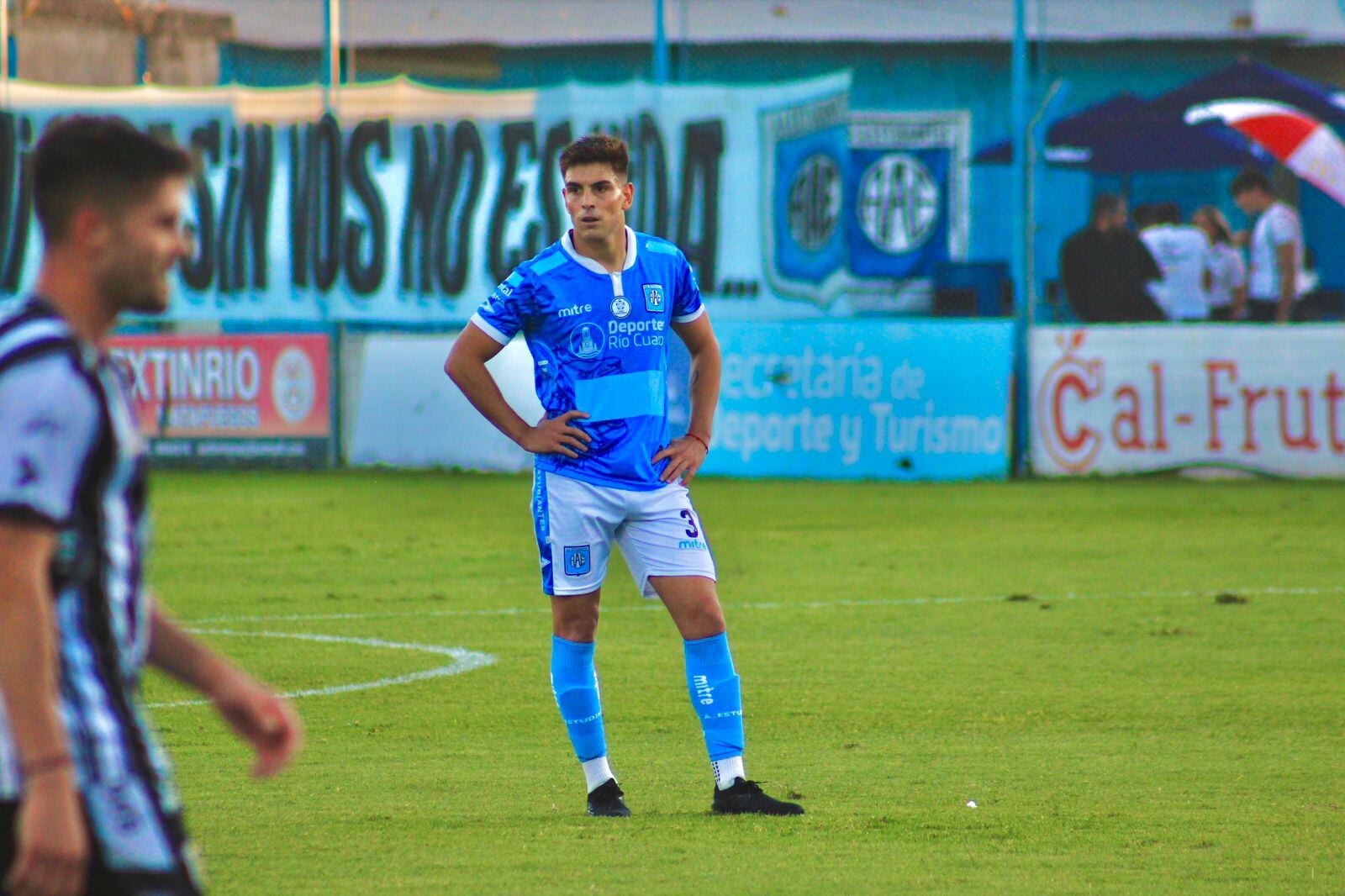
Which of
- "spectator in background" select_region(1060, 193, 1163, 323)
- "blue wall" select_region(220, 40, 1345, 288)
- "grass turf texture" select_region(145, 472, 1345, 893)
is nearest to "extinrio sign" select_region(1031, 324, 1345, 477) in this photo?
"spectator in background" select_region(1060, 193, 1163, 323)

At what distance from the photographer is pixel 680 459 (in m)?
6.56

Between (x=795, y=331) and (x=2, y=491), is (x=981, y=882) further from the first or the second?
(x=795, y=331)

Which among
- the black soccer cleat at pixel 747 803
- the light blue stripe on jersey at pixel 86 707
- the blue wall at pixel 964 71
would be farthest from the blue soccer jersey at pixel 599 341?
the blue wall at pixel 964 71

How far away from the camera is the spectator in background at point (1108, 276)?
60.1 ft

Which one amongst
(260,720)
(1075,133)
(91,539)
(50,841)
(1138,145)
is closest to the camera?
(50,841)

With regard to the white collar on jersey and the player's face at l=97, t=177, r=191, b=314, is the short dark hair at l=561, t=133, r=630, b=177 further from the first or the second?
the player's face at l=97, t=177, r=191, b=314

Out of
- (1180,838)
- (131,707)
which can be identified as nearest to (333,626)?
(1180,838)

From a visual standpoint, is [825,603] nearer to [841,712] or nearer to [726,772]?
[841,712]

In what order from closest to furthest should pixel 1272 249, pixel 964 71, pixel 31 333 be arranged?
pixel 31 333 → pixel 1272 249 → pixel 964 71

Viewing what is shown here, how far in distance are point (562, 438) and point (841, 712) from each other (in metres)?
2.21

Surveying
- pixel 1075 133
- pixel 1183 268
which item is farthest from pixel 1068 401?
pixel 1075 133

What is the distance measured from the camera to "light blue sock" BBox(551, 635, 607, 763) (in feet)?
21.0

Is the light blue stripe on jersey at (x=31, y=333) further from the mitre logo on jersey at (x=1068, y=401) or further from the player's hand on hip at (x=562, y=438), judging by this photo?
the mitre logo on jersey at (x=1068, y=401)

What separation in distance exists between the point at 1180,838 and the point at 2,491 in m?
3.95
